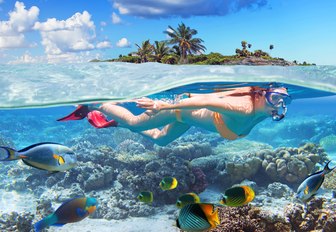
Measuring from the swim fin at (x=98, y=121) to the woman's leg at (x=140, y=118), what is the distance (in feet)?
1.23

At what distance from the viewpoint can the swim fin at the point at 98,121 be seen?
31.7 feet

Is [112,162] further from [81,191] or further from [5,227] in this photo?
[5,227]

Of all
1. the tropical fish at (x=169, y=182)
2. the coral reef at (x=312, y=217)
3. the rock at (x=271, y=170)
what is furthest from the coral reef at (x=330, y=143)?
the tropical fish at (x=169, y=182)

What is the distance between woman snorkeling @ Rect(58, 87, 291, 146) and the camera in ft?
26.7

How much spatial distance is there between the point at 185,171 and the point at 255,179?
131 inches

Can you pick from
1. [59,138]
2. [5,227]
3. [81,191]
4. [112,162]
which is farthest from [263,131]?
[5,227]

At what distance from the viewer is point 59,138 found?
130ft

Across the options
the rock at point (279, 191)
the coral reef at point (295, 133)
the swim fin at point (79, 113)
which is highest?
the swim fin at point (79, 113)

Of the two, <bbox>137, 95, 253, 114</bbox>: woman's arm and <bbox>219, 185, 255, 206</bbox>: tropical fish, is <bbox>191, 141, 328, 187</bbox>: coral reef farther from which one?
<bbox>219, 185, 255, 206</bbox>: tropical fish

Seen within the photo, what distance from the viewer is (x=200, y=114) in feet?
30.7

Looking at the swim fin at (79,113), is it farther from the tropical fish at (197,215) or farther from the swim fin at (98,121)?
the tropical fish at (197,215)

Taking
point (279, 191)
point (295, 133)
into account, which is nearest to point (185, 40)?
point (295, 133)

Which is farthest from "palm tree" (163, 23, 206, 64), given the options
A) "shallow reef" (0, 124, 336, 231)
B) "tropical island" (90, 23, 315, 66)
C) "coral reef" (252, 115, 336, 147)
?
"shallow reef" (0, 124, 336, 231)

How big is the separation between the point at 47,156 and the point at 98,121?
481 cm
